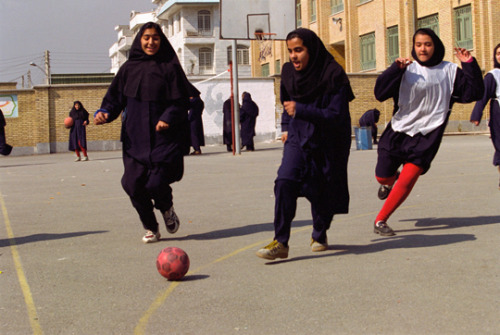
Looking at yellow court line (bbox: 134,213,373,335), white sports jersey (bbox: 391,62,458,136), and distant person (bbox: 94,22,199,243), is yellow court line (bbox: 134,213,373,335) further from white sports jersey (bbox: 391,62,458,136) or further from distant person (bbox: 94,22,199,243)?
white sports jersey (bbox: 391,62,458,136)

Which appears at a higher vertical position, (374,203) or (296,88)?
(296,88)

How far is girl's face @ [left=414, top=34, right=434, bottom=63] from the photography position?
271 inches

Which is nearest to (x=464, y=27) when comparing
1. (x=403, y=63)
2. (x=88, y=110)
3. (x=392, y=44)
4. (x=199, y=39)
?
(x=392, y=44)

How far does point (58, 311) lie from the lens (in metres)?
4.65

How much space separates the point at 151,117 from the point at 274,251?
2.04 m

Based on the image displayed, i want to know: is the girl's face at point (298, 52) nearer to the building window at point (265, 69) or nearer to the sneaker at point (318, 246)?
the sneaker at point (318, 246)

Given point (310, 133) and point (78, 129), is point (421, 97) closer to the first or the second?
point (310, 133)

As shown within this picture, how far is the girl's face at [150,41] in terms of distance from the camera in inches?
279

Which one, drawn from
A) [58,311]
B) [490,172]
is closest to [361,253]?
[58,311]

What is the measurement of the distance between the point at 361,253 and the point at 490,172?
25.5ft

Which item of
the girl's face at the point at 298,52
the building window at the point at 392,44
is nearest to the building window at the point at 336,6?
the building window at the point at 392,44

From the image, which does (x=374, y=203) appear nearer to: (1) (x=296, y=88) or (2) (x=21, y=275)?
(1) (x=296, y=88)

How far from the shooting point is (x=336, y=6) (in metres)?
45.6

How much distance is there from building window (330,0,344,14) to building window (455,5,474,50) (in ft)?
36.5
